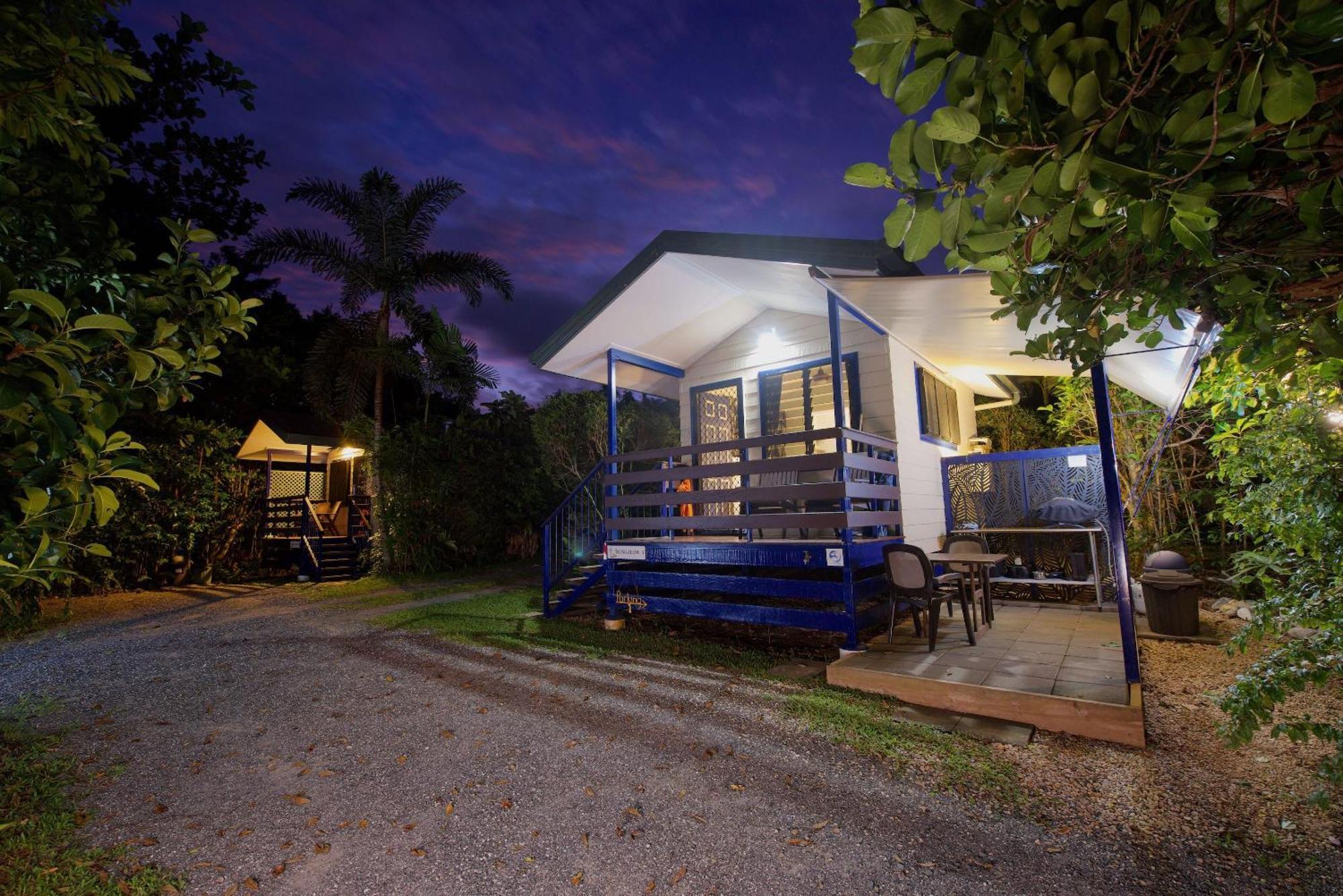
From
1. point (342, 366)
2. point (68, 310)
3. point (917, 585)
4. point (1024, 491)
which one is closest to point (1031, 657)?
point (917, 585)

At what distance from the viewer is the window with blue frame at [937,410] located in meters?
8.70

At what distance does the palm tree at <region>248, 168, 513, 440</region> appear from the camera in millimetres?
13000

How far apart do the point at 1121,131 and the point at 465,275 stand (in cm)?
1467

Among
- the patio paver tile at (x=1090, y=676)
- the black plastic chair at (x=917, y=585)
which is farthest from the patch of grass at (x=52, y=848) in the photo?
the patio paver tile at (x=1090, y=676)

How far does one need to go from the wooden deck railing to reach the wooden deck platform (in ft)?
4.31

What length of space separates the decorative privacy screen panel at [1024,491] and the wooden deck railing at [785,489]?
2.21 metres

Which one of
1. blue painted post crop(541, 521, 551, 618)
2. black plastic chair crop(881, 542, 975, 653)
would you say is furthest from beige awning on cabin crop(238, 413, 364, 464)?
black plastic chair crop(881, 542, 975, 653)

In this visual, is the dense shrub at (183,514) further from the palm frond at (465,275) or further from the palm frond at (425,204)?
the palm frond at (425,204)

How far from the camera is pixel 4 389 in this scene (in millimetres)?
1197

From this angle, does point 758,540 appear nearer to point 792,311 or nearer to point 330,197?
point 792,311

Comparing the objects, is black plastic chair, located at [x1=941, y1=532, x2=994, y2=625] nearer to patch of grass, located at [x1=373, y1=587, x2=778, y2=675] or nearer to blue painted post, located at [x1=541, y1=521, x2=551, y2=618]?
patch of grass, located at [x1=373, y1=587, x2=778, y2=675]

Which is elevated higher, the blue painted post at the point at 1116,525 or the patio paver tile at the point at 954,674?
the blue painted post at the point at 1116,525

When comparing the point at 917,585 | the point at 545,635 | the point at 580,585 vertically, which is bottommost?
the point at 545,635

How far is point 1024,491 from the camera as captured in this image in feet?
28.9
